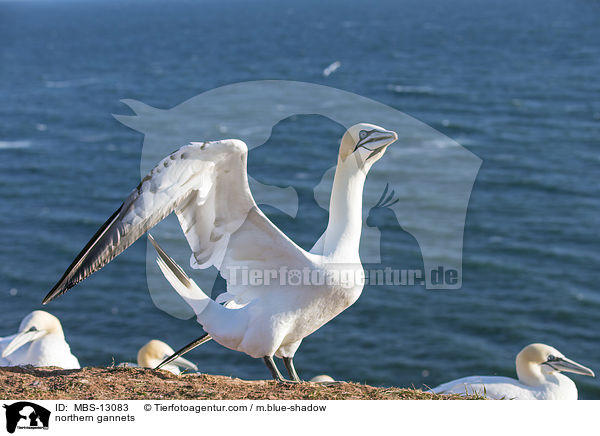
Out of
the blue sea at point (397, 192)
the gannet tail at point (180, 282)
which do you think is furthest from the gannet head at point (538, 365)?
the blue sea at point (397, 192)

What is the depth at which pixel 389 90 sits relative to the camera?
51438 mm

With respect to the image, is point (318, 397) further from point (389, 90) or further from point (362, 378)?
point (389, 90)

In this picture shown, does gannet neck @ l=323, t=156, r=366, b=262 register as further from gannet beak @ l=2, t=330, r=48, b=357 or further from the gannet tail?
gannet beak @ l=2, t=330, r=48, b=357

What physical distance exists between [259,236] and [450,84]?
48063 millimetres

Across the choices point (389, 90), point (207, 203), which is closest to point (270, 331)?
point (207, 203)

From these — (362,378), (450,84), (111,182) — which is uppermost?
(450,84)

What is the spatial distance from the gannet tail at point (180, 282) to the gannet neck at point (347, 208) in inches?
51.8

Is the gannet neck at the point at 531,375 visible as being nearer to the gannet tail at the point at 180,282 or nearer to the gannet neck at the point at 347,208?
the gannet neck at the point at 347,208

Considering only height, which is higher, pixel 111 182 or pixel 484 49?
pixel 484 49

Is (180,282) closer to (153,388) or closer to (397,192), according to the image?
(153,388)

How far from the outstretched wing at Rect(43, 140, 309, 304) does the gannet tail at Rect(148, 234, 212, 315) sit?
0.63 ft

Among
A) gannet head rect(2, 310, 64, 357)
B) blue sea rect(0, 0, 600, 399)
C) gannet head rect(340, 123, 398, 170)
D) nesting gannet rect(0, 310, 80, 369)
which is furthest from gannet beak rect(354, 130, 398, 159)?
blue sea rect(0, 0, 600, 399)

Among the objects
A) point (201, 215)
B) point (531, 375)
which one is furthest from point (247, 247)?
point (531, 375)
